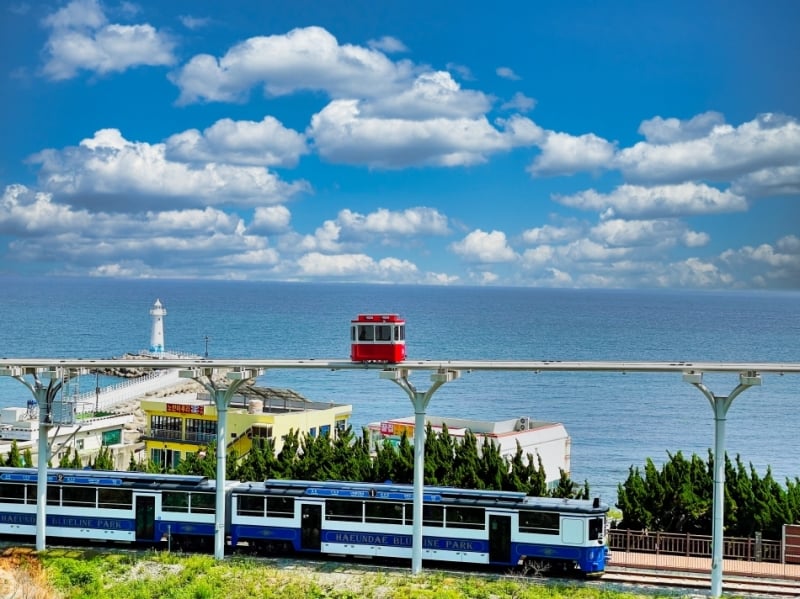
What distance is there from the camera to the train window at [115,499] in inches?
1168

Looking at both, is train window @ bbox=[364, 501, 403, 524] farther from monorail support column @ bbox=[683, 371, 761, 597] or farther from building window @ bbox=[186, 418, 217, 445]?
building window @ bbox=[186, 418, 217, 445]

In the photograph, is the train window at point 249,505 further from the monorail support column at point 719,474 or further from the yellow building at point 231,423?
the yellow building at point 231,423

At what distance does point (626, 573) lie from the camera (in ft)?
89.3

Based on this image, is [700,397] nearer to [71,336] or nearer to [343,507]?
[343,507]

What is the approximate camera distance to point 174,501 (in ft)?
96.6

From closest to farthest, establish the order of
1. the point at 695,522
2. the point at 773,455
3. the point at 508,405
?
the point at 695,522 < the point at 773,455 < the point at 508,405

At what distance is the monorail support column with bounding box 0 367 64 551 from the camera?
29219 mm

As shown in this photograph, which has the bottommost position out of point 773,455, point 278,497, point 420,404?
point 773,455

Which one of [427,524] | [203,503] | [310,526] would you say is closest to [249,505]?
[203,503]

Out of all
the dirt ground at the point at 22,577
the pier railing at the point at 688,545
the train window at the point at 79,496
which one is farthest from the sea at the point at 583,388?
the dirt ground at the point at 22,577

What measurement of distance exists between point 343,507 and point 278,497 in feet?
6.72

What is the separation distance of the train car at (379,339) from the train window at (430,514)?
14.3 feet

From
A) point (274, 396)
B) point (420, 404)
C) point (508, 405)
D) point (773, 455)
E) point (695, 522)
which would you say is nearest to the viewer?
point (420, 404)

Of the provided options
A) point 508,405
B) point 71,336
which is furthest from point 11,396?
point 71,336
